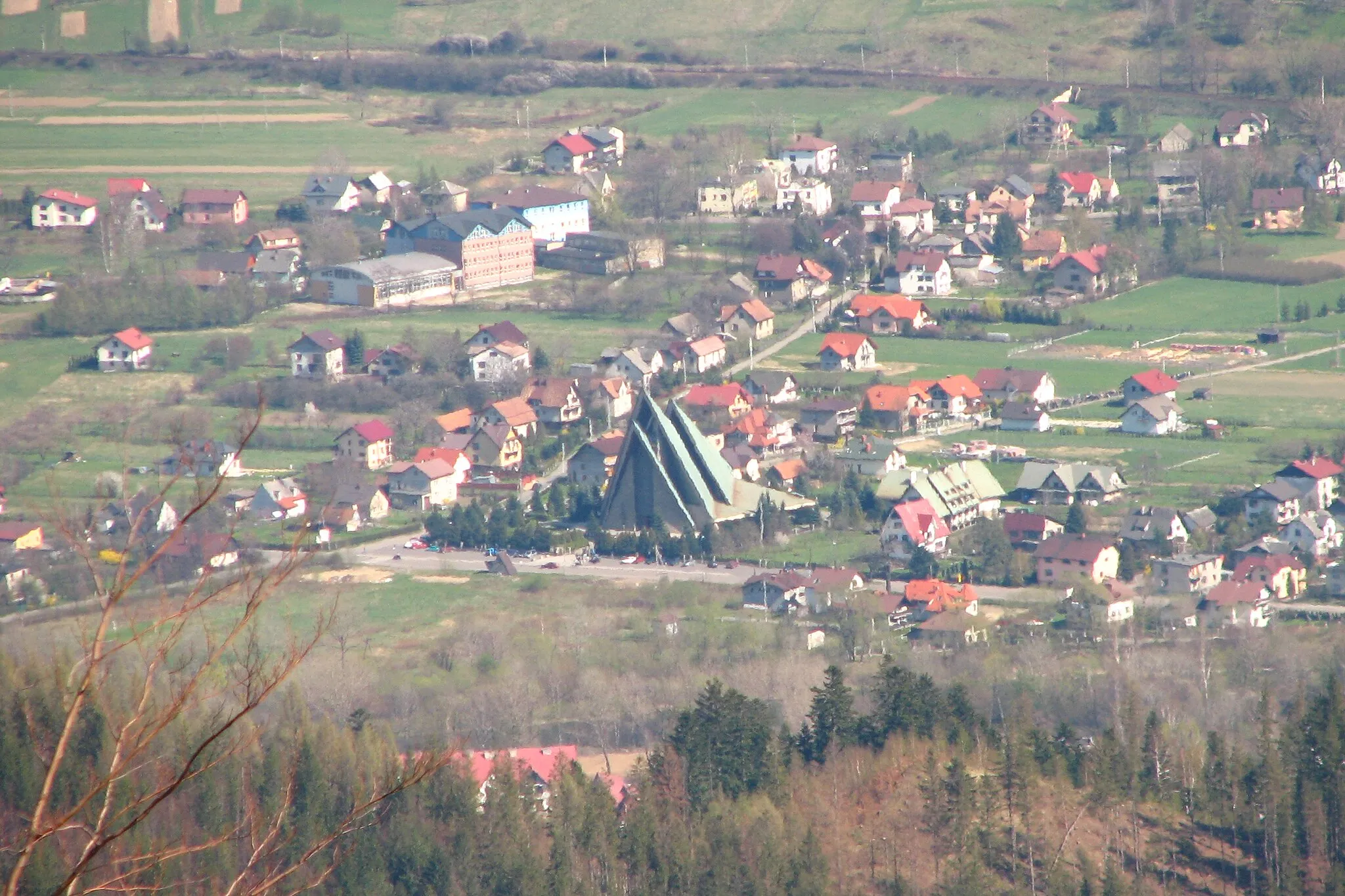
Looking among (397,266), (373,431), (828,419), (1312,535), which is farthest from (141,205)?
(1312,535)

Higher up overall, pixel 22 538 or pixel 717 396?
pixel 717 396

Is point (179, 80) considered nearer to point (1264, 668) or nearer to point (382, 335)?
point (382, 335)

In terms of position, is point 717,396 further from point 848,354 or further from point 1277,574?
point 1277,574

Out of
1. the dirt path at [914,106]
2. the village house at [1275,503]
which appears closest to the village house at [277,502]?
the village house at [1275,503]


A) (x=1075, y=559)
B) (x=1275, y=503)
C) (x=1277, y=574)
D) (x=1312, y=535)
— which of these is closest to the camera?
(x=1277, y=574)

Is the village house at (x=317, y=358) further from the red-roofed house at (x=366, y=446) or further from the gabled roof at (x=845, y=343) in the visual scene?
the gabled roof at (x=845, y=343)

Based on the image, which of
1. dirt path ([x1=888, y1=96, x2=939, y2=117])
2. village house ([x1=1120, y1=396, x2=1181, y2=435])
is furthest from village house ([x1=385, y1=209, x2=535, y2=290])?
village house ([x1=1120, y1=396, x2=1181, y2=435])

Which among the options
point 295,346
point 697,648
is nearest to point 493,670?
point 697,648

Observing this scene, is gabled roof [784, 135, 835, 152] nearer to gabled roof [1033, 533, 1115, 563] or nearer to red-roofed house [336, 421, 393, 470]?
red-roofed house [336, 421, 393, 470]
